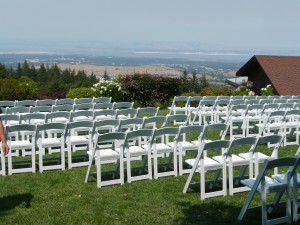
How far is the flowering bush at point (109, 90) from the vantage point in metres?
19.4

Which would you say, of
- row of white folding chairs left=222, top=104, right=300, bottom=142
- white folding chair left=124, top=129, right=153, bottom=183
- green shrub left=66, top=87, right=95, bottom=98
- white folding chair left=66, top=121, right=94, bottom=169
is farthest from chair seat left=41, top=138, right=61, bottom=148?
green shrub left=66, top=87, right=95, bottom=98

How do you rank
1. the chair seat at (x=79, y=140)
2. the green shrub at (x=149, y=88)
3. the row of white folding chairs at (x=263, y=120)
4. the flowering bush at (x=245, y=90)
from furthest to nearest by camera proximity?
1. the flowering bush at (x=245, y=90)
2. the green shrub at (x=149, y=88)
3. the row of white folding chairs at (x=263, y=120)
4. the chair seat at (x=79, y=140)

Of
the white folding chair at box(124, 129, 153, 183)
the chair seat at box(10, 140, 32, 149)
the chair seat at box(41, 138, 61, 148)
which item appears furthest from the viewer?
the chair seat at box(41, 138, 61, 148)

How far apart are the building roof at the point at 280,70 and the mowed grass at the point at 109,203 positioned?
1718 centimetres

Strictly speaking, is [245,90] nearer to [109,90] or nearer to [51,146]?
[109,90]

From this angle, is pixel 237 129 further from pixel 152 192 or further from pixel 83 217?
pixel 83 217

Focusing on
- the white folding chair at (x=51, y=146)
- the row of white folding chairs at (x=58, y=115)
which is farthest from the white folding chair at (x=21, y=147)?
the row of white folding chairs at (x=58, y=115)

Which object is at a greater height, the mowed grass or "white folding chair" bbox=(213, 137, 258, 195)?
"white folding chair" bbox=(213, 137, 258, 195)

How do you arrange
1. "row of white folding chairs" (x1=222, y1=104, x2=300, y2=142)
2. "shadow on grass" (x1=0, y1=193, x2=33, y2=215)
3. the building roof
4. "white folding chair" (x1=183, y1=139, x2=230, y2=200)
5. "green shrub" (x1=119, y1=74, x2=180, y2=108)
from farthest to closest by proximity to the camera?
the building roof, "green shrub" (x1=119, y1=74, x2=180, y2=108), "row of white folding chairs" (x1=222, y1=104, x2=300, y2=142), "white folding chair" (x1=183, y1=139, x2=230, y2=200), "shadow on grass" (x1=0, y1=193, x2=33, y2=215)

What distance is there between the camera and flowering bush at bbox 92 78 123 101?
1942 centimetres

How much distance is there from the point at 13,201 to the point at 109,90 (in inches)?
515

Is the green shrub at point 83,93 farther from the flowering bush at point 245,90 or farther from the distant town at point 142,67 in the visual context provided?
the flowering bush at point 245,90

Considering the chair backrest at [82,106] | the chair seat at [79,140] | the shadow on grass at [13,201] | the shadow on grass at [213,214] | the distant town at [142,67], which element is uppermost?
the chair backrest at [82,106]

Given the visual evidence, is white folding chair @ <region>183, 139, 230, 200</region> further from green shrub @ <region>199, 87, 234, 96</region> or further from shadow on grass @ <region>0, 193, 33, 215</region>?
green shrub @ <region>199, 87, 234, 96</region>
